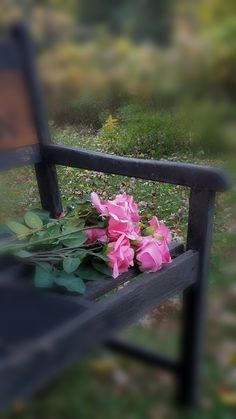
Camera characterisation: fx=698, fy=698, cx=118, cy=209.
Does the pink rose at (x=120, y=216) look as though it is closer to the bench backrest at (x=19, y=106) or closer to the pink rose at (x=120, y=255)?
the pink rose at (x=120, y=255)

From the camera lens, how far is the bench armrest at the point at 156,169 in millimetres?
1077

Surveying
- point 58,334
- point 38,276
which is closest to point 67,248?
point 38,276

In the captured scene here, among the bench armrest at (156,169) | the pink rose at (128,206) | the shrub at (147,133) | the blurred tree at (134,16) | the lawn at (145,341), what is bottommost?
the lawn at (145,341)

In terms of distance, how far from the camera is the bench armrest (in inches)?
42.4

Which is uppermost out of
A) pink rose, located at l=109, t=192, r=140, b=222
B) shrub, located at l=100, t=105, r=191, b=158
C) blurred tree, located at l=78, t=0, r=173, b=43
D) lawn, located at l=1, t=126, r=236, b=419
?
blurred tree, located at l=78, t=0, r=173, b=43

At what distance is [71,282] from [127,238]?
0.48 ft

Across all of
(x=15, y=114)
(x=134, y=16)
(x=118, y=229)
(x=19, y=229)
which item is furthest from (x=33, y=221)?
(x=134, y=16)

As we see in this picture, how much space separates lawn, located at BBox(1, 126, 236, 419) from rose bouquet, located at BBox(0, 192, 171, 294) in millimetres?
139

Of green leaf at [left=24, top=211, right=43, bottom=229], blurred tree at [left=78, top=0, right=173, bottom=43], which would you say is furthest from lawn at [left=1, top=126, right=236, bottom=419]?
blurred tree at [left=78, top=0, right=173, bottom=43]

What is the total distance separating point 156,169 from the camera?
3.63 ft

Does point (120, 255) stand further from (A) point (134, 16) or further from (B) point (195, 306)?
(A) point (134, 16)

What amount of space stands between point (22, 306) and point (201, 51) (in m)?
0.51

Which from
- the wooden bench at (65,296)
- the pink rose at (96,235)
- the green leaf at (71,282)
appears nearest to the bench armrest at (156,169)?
the wooden bench at (65,296)

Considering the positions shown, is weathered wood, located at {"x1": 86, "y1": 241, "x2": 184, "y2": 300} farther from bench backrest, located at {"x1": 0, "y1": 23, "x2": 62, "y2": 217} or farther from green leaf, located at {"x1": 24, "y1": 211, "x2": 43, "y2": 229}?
bench backrest, located at {"x1": 0, "y1": 23, "x2": 62, "y2": 217}
